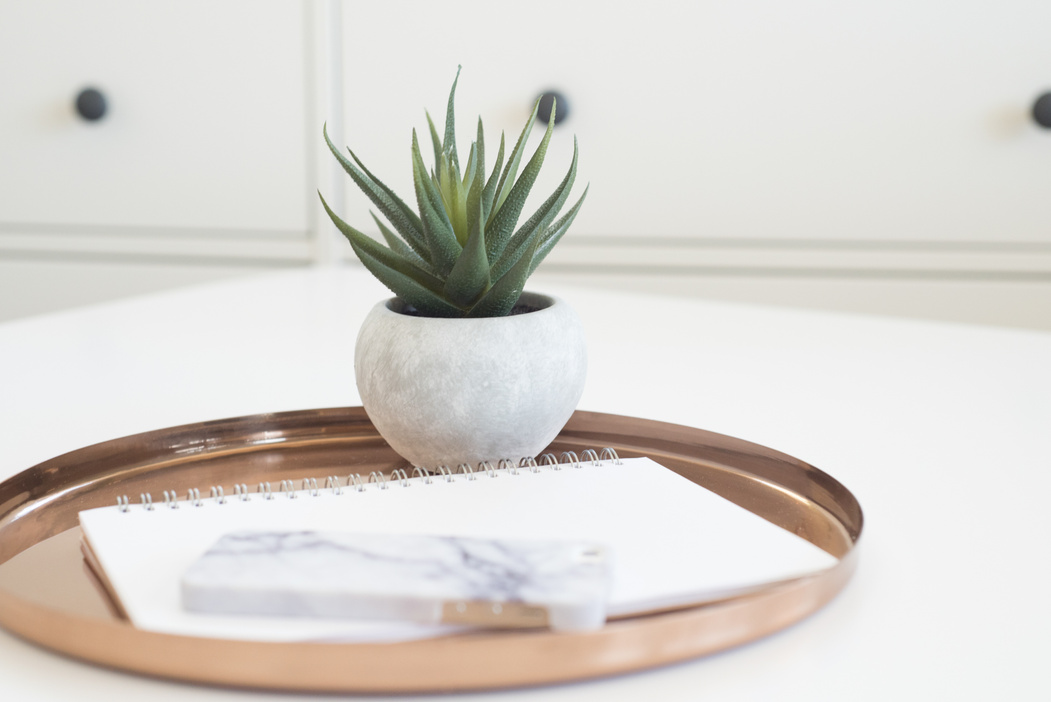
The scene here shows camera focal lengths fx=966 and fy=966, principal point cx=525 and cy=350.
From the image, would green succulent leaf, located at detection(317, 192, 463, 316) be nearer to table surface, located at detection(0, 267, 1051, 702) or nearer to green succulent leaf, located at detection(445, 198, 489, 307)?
green succulent leaf, located at detection(445, 198, 489, 307)

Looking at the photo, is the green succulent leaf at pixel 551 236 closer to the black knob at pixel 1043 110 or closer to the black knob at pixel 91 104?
the black knob at pixel 1043 110

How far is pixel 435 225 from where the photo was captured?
39 centimetres

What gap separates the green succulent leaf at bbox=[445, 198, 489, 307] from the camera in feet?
1.20

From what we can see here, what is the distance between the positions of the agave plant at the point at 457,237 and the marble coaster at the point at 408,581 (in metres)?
0.14

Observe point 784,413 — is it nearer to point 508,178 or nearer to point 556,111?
point 508,178

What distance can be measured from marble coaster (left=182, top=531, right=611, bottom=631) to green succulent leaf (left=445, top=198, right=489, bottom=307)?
13 centimetres

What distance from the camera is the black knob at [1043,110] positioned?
1487mm

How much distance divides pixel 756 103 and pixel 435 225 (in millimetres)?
1337

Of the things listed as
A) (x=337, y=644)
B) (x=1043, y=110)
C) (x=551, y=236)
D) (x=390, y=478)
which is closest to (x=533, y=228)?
(x=551, y=236)

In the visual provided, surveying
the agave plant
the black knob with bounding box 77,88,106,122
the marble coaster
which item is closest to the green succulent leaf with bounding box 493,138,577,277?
the agave plant

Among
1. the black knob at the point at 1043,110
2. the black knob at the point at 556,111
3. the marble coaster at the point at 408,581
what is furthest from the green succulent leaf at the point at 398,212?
the black knob at the point at 1043,110

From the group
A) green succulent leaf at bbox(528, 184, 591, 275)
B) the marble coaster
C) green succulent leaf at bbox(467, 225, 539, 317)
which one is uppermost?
green succulent leaf at bbox(528, 184, 591, 275)

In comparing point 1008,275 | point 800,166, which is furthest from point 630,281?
point 1008,275

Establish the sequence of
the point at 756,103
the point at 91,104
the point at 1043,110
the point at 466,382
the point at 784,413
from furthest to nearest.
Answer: the point at 91,104 → the point at 756,103 → the point at 1043,110 → the point at 784,413 → the point at 466,382
